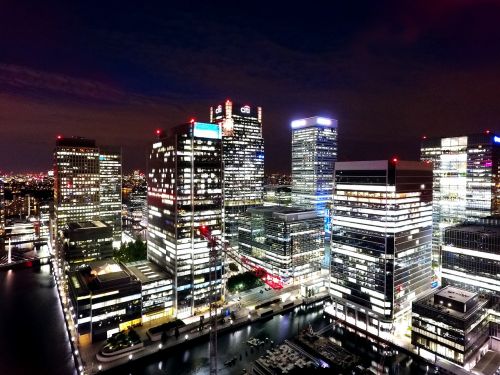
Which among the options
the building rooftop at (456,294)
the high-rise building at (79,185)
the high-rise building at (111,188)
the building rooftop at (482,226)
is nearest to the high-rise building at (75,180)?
the high-rise building at (79,185)

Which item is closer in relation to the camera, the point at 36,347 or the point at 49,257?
the point at 36,347

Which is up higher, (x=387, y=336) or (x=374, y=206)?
(x=374, y=206)

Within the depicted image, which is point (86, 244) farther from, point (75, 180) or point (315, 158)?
point (315, 158)

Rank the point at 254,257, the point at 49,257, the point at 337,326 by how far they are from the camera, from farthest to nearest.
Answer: the point at 49,257 → the point at 254,257 → the point at 337,326

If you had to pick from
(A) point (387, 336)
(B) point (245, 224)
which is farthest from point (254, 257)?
(A) point (387, 336)

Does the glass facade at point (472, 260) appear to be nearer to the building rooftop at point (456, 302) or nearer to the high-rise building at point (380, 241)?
the high-rise building at point (380, 241)

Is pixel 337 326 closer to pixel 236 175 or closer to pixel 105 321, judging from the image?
pixel 105 321
